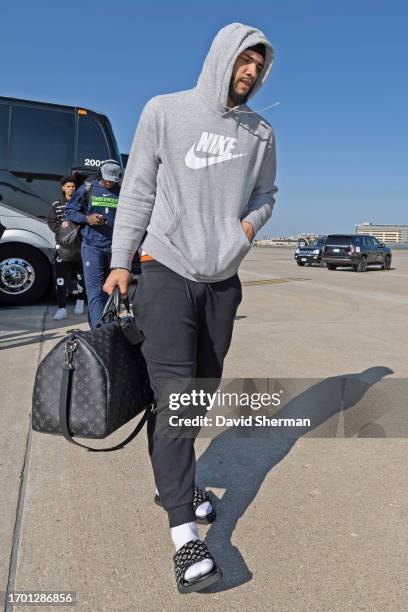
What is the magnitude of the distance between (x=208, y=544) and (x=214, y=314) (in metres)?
0.93

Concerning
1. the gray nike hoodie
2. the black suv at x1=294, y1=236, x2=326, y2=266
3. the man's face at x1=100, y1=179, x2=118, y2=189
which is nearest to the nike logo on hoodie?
the gray nike hoodie

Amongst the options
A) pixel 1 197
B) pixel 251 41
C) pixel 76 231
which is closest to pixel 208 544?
pixel 251 41

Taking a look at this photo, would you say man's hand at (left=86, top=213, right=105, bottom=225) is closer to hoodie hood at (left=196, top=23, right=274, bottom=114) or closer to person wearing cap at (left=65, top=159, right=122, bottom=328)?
person wearing cap at (left=65, top=159, right=122, bottom=328)

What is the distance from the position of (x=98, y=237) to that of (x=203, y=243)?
3.09 m

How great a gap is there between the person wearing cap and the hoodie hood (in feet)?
9.53

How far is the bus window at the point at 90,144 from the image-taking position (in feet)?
28.8

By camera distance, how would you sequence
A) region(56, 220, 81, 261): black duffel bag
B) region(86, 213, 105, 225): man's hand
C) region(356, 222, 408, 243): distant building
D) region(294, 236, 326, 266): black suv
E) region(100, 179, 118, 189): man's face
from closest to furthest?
region(86, 213, 105, 225): man's hand → region(100, 179, 118, 189): man's face → region(56, 220, 81, 261): black duffel bag → region(294, 236, 326, 266): black suv → region(356, 222, 408, 243): distant building

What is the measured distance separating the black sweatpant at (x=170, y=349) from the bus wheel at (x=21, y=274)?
6983 millimetres

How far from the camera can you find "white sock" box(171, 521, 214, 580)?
1888 millimetres

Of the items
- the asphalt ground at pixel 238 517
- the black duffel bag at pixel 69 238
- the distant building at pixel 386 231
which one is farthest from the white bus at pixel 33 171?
the distant building at pixel 386 231

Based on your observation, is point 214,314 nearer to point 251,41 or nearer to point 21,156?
point 251,41

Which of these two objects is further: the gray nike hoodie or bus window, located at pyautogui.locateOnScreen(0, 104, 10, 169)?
bus window, located at pyautogui.locateOnScreen(0, 104, 10, 169)

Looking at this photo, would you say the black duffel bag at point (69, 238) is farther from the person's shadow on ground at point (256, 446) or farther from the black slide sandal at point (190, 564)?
the black slide sandal at point (190, 564)

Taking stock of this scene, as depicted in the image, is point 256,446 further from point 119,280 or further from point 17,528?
point 119,280
